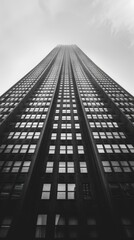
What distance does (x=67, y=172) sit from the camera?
85.6ft

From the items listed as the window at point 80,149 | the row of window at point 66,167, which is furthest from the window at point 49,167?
the window at point 80,149

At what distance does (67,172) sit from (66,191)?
3.72 m

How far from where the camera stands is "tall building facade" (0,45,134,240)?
18344 millimetres

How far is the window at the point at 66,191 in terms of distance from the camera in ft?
72.2

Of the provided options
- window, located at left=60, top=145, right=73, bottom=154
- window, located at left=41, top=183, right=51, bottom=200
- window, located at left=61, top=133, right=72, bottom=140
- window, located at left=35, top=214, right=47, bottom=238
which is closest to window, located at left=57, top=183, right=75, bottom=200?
window, located at left=41, top=183, right=51, bottom=200

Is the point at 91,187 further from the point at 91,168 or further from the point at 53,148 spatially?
the point at 53,148

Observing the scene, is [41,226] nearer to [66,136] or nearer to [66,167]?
[66,167]

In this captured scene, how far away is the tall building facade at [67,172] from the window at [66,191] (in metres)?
0.14

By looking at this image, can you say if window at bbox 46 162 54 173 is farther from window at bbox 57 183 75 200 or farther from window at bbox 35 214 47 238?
window at bbox 35 214 47 238

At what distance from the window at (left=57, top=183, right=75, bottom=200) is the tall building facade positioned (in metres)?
0.14

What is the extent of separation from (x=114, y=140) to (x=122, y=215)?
53.9ft

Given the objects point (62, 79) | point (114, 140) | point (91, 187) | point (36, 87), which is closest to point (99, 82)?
point (62, 79)

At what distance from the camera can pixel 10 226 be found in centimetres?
1745

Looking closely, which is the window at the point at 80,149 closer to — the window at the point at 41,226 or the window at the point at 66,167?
the window at the point at 66,167
